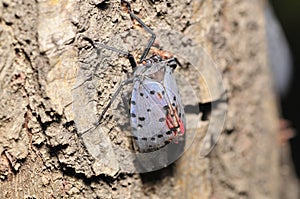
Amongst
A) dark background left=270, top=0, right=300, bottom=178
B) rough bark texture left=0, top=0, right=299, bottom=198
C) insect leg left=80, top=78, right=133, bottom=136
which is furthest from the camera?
dark background left=270, top=0, right=300, bottom=178

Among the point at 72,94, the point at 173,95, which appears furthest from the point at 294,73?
the point at 72,94

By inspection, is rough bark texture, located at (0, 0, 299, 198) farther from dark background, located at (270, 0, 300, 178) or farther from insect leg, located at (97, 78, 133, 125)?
dark background, located at (270, 0, 300, 178)

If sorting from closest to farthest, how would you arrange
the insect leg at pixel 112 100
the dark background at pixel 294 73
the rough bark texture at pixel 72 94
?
the rough bark texture at pixel 72 94 → the insect leg at pixel 112 100 → the dark background at pixel 294 73

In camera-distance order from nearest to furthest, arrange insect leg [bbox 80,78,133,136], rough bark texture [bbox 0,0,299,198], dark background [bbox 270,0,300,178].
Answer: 1. rough bark texture [bbox 0,0,299,198]
2. insect leg [bbox 80,78,133,136]
3. dark background [bbox 270,0,300,178]

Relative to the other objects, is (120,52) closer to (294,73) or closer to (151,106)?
(151,106)

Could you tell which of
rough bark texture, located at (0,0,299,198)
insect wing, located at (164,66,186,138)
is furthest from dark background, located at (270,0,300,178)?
insect wing, located at (164,66,186,138)

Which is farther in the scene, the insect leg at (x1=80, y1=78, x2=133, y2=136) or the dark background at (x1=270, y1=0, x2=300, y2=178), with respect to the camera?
the dark background at (x1=270, y1=0, x2=300, y2=178)

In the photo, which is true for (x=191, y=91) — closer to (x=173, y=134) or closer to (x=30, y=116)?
(x=173, y=134)

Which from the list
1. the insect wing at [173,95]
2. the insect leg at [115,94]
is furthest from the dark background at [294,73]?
the insect leg at [115,94]

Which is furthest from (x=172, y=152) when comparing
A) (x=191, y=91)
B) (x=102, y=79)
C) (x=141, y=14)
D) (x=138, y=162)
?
(x=141, y=14)

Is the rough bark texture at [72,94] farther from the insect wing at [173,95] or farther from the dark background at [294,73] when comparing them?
the dark background at [294,73]
